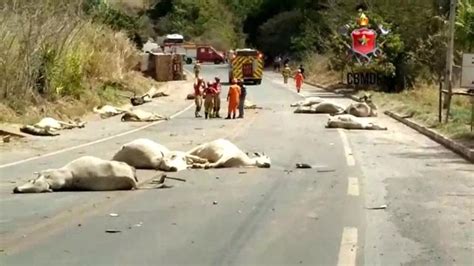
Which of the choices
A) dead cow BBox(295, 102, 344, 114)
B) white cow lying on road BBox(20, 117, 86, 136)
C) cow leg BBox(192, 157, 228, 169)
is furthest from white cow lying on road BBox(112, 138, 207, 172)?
dead cow BBox(295, 102, 344, 114)

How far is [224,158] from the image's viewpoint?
15383 mm

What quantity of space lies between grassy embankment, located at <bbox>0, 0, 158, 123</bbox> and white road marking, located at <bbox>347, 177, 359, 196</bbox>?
45.1ft

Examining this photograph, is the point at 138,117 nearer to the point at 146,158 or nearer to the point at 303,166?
the point at 303,166

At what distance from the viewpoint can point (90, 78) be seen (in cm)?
3669

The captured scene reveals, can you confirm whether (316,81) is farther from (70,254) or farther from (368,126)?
(70,254)

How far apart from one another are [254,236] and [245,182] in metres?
4.32

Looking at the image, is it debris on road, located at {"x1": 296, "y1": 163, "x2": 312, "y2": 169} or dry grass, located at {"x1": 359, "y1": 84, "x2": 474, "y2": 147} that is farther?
dry grass, located at {"x1": 359, "y1": 84, "x2": 474, "y2": 147}

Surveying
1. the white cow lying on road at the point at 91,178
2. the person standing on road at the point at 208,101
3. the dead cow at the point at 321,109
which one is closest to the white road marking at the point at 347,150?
the white cow lying on road at the point at 91,178

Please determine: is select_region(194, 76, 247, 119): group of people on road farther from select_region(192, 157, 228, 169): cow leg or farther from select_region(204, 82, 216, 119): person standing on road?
select_region(192, 157, 228, 169): cow leg

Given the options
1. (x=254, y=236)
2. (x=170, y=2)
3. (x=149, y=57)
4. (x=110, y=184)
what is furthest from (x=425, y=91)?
(x=170, y=2)

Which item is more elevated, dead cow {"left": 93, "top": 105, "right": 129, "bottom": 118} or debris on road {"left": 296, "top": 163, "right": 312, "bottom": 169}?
debris on road {"left": 296, "top": 163, "right": 312, "bottom": 169}

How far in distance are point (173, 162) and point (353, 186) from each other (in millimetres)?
3230

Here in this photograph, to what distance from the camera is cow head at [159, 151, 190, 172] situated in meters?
14.7

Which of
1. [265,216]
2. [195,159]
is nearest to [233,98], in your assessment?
[195,159]
